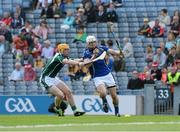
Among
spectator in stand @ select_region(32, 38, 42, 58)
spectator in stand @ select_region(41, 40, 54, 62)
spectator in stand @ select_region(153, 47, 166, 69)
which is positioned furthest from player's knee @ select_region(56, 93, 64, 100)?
spectator in stand @ select_region(32, 38, 42, 58)

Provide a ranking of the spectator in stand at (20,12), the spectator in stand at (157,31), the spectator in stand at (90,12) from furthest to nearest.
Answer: the spectator in stand at (20,12), the spectator in stand at (90,12), the spectator in stand at (157,31)

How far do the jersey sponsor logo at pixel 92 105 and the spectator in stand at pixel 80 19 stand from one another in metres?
6.08

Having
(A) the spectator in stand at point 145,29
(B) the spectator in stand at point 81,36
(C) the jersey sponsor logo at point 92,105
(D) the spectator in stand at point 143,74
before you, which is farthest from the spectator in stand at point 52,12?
(C) the jersey sponsor logo at point 92,105

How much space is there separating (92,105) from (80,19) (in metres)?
6.36

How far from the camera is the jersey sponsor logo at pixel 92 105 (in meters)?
27.1

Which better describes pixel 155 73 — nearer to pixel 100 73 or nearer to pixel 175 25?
pixel 175 25

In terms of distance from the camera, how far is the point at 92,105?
27125 millimetres

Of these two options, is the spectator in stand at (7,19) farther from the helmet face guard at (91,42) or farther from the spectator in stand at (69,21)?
the helmet face guard at (91,42)

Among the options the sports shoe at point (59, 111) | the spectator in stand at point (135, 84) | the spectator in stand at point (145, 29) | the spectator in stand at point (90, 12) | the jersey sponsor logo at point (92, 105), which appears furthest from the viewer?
the spectator in stand at point (90, 12)

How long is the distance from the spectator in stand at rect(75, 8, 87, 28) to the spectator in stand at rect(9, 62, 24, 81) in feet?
12.6

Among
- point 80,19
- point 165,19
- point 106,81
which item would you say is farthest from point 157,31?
point 106,81

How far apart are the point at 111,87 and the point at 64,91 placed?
1302 mm

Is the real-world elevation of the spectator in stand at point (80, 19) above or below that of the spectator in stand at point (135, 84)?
above

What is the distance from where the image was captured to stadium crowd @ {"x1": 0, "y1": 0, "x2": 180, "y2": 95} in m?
29.2
